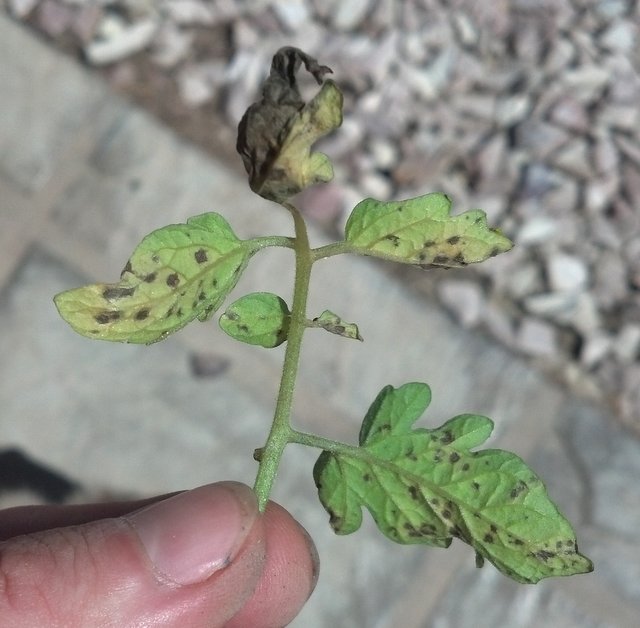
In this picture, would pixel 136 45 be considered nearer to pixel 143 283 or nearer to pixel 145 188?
pixel 145 188

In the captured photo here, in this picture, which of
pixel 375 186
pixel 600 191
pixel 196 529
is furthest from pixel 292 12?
pixel 196 529

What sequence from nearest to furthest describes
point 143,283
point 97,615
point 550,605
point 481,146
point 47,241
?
point 143,283 < point 97,615 < point 550,605 < point 47,241 < point 481,146

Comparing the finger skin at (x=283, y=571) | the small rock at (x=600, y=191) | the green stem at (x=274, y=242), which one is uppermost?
the small rock at (x=600, y=191)

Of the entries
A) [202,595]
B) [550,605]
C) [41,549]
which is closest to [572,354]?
[550,605]

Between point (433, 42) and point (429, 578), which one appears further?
point (433, 42)

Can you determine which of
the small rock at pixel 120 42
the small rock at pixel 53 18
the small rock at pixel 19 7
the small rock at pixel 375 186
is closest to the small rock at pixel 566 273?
the small rock at pixel 375 186

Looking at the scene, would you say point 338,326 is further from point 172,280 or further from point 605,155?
point 605,155

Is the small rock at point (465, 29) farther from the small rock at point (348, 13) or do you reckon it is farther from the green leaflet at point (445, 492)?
the green leaflet at point (445, 492)
